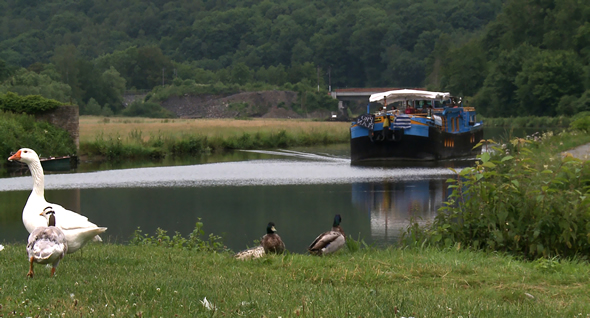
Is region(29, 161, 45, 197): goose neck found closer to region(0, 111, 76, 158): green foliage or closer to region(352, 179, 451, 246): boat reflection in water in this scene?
region(352, 179, 451, 246): boat reflection in water

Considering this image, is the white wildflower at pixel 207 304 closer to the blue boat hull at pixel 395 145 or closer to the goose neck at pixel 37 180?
the goose neck at pixel 37 180

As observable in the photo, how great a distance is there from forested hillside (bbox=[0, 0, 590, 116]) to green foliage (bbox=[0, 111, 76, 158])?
97.4 ft

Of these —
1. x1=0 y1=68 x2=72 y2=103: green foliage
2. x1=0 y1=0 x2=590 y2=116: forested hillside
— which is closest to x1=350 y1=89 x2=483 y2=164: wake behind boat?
x1=0 y1=0 x2=590 y2=116: forested hillside

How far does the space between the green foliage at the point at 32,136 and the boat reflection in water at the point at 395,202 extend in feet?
47.2

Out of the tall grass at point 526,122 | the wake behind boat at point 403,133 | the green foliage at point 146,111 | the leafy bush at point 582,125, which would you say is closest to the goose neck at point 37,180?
the leafy bush at point 582,125

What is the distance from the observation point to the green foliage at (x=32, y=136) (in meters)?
31.3

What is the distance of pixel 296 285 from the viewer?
23.6 feet

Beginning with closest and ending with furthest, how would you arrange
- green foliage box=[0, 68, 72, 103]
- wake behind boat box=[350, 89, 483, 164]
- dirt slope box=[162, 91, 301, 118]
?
wake behind boat box=[350, 89, 483, 164] → green foliage box=[0, 68, 72, 103] → dirt slope box=[162, 91, 301, 118]

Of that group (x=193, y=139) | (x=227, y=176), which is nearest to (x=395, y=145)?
(x=227, y=176)

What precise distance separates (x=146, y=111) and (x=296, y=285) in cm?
10464

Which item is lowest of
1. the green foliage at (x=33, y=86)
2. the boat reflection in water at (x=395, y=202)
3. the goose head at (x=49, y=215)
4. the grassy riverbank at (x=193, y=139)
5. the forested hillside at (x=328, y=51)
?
the boat reflection in water at (x=395, y=202)

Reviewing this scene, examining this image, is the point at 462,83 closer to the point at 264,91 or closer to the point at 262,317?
the point at 264,91

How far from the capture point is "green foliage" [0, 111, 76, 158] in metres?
31.3

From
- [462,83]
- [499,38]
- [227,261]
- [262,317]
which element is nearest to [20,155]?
[227,261]
